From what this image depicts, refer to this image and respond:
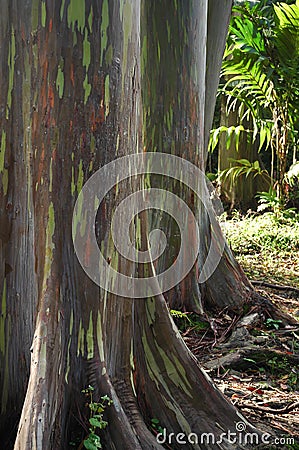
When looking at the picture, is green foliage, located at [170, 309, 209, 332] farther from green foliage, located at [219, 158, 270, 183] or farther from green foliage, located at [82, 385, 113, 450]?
green foliage, located at [219, 158, 270, 183]

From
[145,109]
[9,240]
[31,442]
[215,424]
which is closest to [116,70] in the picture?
[9,240]

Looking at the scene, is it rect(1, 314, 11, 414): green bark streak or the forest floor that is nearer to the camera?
rect(1, 314, 11, 414): green bark streak

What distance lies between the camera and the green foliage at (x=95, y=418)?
8.21 feet

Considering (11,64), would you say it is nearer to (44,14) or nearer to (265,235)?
(44,14)

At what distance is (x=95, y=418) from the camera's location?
253 cm

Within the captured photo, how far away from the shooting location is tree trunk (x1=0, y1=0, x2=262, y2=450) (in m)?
2.45

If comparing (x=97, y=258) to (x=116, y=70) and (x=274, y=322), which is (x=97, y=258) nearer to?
(x=116, y=70)

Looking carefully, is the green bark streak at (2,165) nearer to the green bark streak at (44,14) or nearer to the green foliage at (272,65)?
the green bark streak at (44,14)

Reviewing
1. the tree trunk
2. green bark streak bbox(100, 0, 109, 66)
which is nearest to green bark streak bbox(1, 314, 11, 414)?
the tree trunk

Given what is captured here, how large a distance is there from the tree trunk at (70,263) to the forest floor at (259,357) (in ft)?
1.93

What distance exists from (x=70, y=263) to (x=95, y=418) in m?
0.64

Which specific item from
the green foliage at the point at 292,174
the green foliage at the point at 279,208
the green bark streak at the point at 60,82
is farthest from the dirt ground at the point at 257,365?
the green foliage at the point at 279,208

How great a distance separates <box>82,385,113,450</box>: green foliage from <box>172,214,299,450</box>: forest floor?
1.01m

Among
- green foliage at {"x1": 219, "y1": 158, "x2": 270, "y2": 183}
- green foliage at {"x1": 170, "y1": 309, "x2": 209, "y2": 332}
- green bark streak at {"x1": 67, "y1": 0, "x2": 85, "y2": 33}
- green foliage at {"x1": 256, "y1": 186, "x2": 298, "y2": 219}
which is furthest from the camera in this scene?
green foliage at {"x1": 219, "y1": 158, "x2": 270, "y2": 183}
